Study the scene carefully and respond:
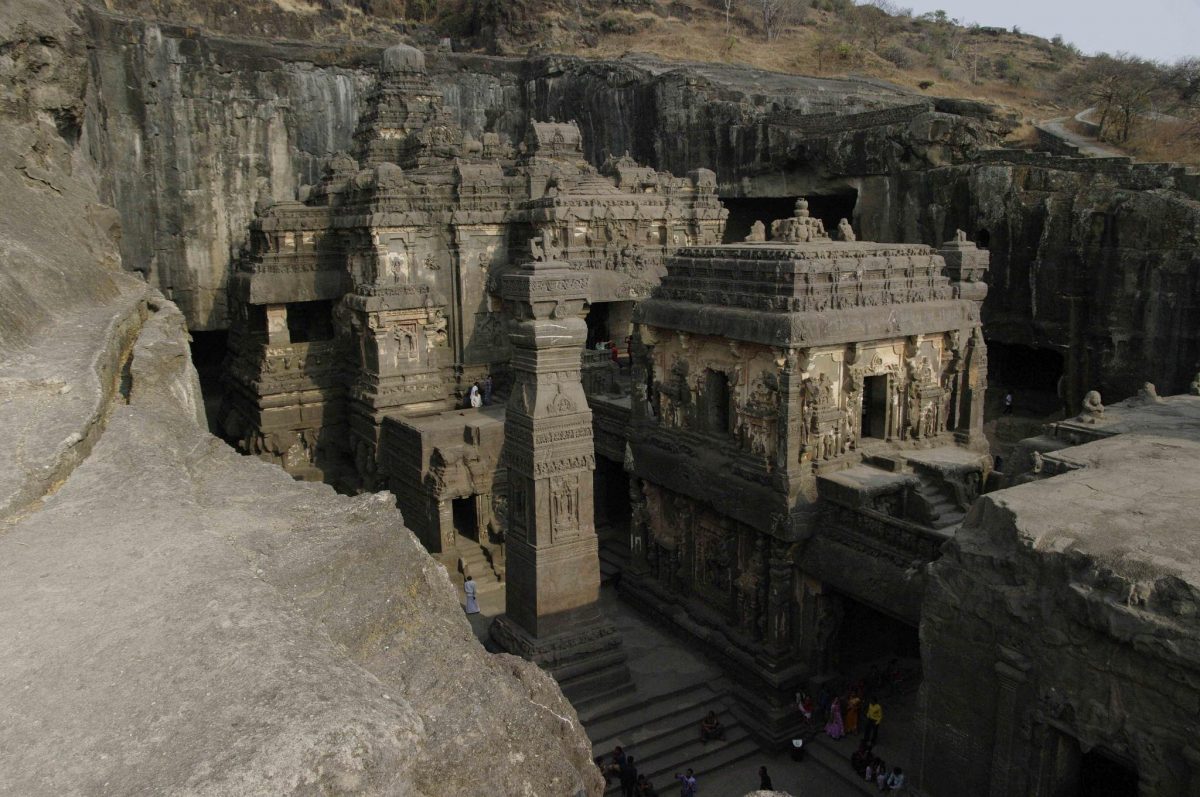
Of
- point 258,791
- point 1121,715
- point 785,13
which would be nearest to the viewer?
point 258,791

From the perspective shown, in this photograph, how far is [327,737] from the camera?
8.57 feet

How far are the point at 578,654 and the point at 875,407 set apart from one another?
19.7ft

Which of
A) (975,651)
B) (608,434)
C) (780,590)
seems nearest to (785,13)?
(608,434)

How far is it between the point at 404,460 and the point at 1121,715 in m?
13.1

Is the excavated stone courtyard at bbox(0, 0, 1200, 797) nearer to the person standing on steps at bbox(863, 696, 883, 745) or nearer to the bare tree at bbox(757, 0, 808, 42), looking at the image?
the person standing on steps at bbox(863, 696, 883, 745)

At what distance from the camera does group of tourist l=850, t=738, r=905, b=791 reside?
11.1 m

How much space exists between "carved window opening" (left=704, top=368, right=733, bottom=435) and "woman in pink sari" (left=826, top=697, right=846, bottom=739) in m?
4.20

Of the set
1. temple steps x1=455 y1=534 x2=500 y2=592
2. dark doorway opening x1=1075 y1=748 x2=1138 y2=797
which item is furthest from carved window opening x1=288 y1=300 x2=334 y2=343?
dark doorway opening x1=1075 y1=748 x2=1138 y2=797

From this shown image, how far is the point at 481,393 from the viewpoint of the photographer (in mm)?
20328

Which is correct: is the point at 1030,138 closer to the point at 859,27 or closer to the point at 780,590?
the point at 780,590

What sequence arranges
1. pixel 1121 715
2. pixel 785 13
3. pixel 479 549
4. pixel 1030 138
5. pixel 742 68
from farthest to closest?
pixel 785 13 → pixel 742 68 → pixel 1030 138 → pixel 479 549 → pixel 1121 715

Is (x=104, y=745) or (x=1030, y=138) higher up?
(x=1030, y=138)

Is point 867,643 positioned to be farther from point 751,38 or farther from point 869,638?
point 751,38

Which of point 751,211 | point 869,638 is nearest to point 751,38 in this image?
point 751,211
